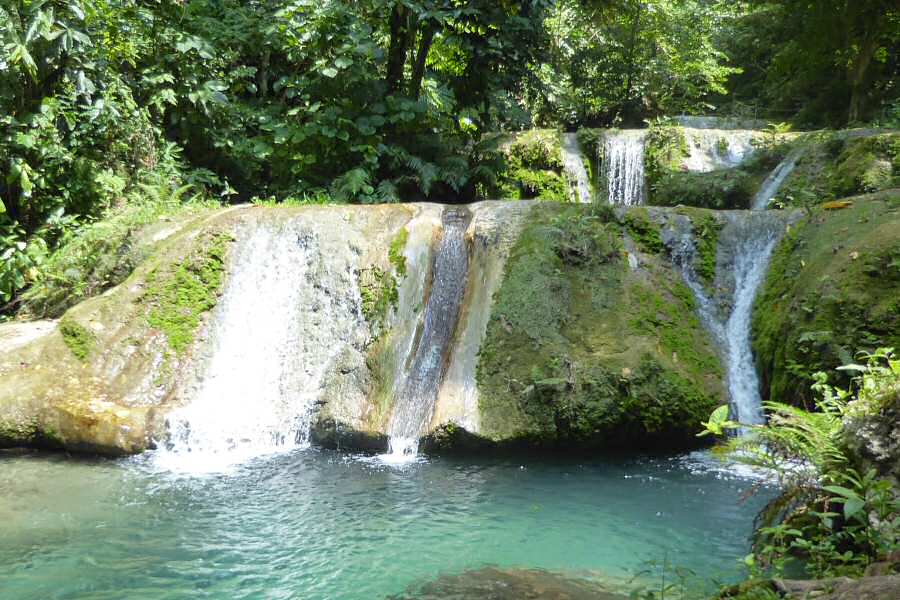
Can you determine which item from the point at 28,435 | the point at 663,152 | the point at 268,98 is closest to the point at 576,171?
the point at 663,152

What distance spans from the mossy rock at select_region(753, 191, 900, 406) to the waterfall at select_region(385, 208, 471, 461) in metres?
3.21

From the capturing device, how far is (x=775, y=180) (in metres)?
10.8

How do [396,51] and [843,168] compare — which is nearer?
[843,168]

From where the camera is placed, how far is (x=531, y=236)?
25.3 feet

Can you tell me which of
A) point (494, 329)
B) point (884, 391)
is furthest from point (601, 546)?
point (494, 329)

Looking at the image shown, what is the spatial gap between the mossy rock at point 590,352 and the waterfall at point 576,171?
504 cm

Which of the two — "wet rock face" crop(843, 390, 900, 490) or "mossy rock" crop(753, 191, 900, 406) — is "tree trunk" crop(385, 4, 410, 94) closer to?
"mossy rock" crop(753, 191, 900, 406)

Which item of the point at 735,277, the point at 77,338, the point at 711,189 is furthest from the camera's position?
the point at 711,189

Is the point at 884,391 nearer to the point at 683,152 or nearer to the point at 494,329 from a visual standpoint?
the point at 494,329

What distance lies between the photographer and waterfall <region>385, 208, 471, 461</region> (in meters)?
6.69

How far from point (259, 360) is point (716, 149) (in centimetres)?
946

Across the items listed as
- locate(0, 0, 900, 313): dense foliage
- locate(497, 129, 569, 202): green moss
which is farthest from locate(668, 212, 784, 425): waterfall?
locate(497, 129, 569, 202): green moss

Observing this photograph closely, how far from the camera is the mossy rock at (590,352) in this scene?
6371 millimetres

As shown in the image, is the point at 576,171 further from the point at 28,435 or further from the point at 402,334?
the point at 28,435
